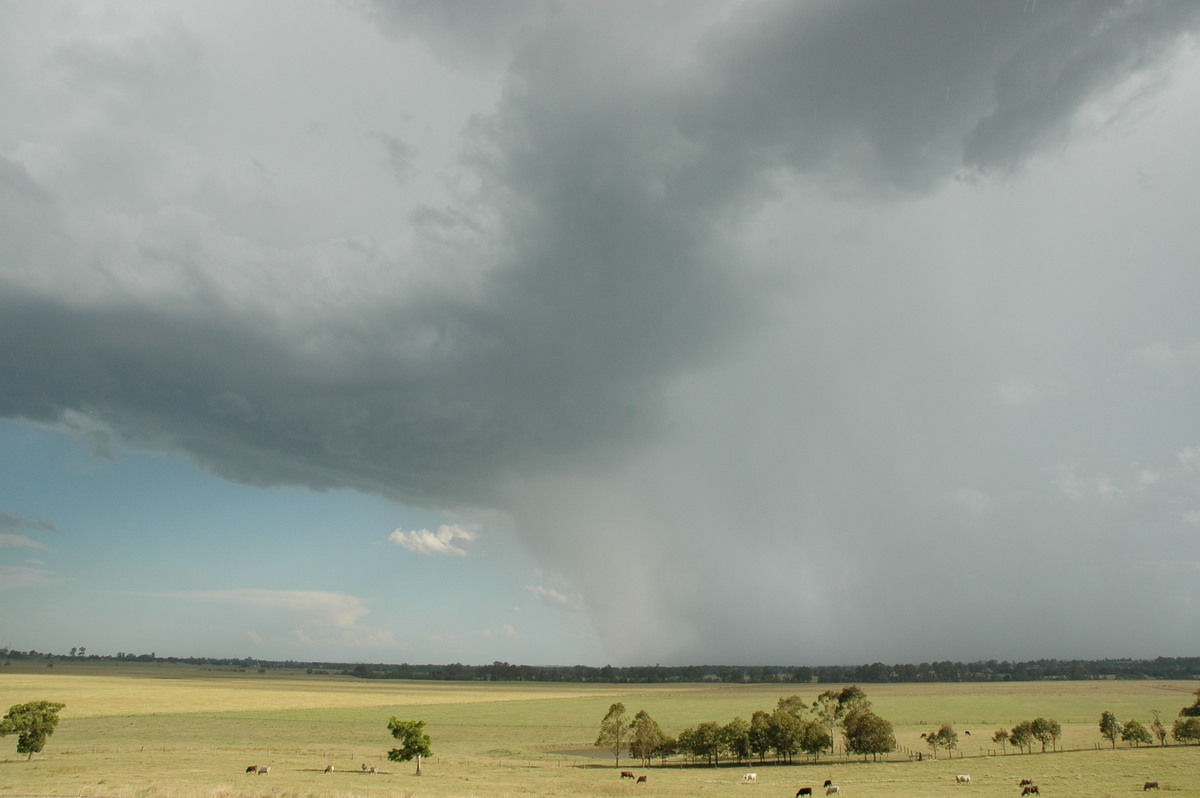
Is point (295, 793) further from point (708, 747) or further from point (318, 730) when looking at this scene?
point (318, 730)

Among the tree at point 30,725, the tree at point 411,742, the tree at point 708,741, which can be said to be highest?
the tree at point 30,725

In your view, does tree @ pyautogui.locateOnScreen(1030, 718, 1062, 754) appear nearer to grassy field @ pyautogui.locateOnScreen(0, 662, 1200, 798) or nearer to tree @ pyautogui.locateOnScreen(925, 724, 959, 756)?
grassy field @ pyautogui.locateOnScreen(0, 662, 1200, 798)

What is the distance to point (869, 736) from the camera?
3844 inches

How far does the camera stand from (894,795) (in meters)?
61.1

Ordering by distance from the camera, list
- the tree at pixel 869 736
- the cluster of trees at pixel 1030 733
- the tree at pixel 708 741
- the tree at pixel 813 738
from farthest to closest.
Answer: the tree at pixel 708 741 < the cluster of trees at pixel 1030 733 < the tree at pixel 813 738 < the tree at pixel 869 736

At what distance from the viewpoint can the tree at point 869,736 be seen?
317 ft

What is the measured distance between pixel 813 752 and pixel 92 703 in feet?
570

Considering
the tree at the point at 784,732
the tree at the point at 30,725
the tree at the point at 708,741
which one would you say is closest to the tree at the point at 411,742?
the tree at the point at 30,725

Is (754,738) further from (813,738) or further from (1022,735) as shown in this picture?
(1022,735)

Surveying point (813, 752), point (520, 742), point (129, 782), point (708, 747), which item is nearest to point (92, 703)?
point (520, 742)

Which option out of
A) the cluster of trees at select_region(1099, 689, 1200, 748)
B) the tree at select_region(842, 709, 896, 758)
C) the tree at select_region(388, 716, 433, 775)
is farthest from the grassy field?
the cluster of trees at select_region(1099, 689, 1200, 748)

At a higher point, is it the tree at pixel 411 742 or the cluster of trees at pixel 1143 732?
the tree at pixel 411 742

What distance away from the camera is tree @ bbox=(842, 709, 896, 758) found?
317ft

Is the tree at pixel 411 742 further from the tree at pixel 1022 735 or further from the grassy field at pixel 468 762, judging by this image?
the tree at pixel 1022 735
